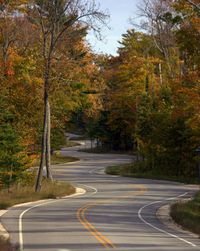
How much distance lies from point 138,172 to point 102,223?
145 feet

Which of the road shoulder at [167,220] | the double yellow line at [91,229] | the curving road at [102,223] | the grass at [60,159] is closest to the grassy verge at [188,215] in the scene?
the road shoulder at [167,220]

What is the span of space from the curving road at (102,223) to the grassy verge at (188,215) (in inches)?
37.5

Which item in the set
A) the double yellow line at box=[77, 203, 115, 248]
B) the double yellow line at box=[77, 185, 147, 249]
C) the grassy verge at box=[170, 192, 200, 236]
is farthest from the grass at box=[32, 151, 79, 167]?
the grassy verge at box=[170, 192, 200, 236]

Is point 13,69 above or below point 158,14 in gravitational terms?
below

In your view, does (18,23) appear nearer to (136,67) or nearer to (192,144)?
(192,144)

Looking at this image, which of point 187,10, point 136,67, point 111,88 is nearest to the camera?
point 187,10

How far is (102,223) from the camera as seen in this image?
1022 inches

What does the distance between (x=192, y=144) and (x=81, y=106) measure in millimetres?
15886

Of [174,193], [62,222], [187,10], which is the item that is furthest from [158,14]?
[62,222]

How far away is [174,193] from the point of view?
47000 mm

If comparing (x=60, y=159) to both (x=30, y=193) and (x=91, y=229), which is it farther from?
(x=91, y=229)

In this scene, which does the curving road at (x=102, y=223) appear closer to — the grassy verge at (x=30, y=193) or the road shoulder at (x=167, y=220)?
the road shoulder at (x=167, y=220)

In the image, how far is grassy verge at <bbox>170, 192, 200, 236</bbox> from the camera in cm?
2548

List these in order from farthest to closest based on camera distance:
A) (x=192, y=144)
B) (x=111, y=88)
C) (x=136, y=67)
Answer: (x=111, y=88) < (x=136, y=67) < (x=192, y=144)
